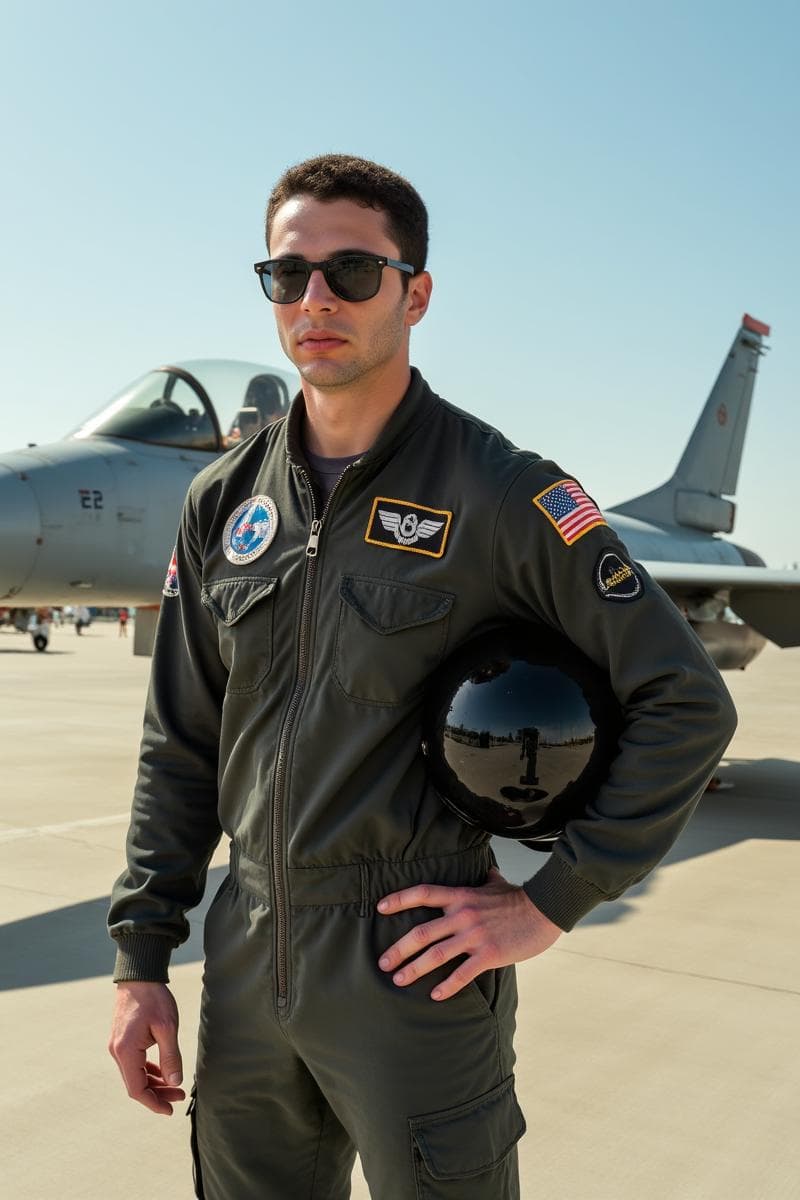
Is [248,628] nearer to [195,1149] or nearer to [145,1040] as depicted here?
[145,1040]

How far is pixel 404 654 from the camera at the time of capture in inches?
64.6

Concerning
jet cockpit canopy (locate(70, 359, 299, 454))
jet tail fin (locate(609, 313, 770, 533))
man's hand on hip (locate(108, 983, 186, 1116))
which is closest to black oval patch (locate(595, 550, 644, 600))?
man's hand on hip (locate(108, 983, 186, 1116))

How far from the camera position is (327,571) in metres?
1.68

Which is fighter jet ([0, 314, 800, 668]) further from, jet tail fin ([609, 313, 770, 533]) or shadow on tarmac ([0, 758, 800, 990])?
jet tail fin ([609, 313, 770, 533])

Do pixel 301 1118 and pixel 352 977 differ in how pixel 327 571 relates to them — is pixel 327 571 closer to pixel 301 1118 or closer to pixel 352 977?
pixel 352 977

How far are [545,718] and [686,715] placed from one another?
0.73ft

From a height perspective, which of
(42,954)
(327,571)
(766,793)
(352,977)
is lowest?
(766,793)

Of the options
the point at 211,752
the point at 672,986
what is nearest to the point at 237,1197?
the point at 211,752

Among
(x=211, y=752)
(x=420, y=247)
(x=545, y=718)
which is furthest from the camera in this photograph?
(x=211, y=752)

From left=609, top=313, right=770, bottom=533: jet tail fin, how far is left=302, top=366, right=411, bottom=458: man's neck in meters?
12.8

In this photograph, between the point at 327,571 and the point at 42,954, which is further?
the point at 42,954

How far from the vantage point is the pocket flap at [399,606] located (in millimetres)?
1629

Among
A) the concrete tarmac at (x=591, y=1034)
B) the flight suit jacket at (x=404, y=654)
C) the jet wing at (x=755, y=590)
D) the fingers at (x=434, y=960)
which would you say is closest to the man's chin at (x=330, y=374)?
the flight suit jacket at (x=404, y=654)

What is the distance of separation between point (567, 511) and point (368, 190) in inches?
23.3
